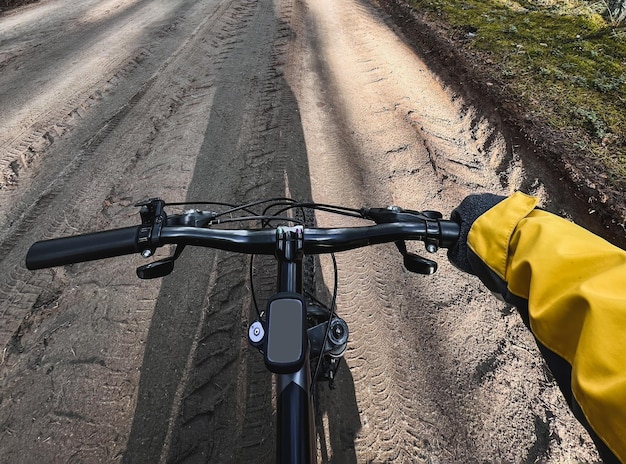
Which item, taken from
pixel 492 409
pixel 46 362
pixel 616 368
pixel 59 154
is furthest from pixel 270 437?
pixel 59 154

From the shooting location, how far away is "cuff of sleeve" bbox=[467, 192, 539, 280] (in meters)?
1.26

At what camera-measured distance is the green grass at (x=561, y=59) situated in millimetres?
4051

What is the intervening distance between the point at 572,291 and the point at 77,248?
1.61m

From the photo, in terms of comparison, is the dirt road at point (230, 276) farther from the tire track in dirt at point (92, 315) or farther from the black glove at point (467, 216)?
the black glove at point (467, 216)

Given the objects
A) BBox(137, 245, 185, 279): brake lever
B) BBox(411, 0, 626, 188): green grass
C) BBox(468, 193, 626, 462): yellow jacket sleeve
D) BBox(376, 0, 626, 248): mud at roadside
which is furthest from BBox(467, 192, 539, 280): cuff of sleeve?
BBox(411, 0, 626, 188): green grass

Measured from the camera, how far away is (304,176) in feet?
12.6

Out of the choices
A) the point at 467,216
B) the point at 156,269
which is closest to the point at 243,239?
the point at 156,269

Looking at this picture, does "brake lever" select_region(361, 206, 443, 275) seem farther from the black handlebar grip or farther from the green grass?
the green grass

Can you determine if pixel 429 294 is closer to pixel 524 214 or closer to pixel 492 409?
pixel 492 409

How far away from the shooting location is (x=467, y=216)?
4.56 feet

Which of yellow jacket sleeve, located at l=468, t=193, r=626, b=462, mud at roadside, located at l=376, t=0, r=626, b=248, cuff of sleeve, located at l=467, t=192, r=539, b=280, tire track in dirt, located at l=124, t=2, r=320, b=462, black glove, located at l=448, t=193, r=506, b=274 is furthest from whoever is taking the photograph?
mud at roadside, located at l=376, t=0, r=626, b=248

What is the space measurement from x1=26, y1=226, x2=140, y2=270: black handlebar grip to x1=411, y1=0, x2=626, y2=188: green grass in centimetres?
428

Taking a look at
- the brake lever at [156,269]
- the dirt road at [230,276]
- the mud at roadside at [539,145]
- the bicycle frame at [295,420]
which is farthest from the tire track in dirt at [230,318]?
the mud at roadside at [539,145]

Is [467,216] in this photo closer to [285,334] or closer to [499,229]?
[499,229]
